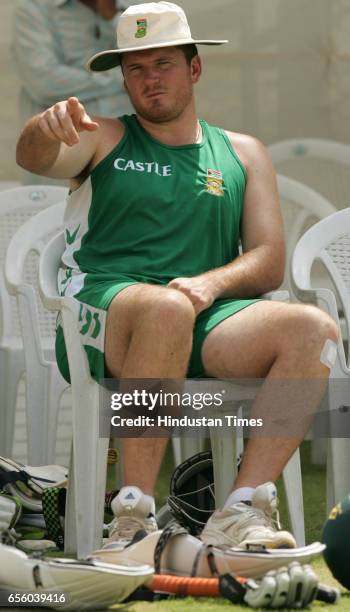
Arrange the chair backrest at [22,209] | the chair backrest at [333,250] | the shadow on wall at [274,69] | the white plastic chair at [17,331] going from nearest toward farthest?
the chair backrest at [333,250] → the white plastic chair at [17,331] → the chair backrest at [22,209] → the shadow on wall at [274,69]

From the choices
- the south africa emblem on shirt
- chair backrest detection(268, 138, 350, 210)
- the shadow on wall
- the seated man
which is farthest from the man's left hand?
the shadow on wall

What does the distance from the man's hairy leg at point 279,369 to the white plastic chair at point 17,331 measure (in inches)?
47.3

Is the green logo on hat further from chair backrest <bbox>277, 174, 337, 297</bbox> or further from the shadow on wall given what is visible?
the shadow on wall

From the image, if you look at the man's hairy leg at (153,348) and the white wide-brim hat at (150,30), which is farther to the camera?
the white wide-brim hat at (150,30)

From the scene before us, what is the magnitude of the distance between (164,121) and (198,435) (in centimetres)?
92

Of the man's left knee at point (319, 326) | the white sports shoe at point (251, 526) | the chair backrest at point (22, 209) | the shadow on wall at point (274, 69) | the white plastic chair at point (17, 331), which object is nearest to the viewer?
the white sports shoe at point (251, 526)

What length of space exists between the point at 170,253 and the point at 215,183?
0.27 m

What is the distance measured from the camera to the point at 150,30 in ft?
12.8

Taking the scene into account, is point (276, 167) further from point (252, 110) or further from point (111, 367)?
point (111, 367)

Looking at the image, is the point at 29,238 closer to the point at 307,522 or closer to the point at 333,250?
the point at 333,250

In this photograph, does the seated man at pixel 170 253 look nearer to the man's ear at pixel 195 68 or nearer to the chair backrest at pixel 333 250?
the man's ear at pixel 195 68

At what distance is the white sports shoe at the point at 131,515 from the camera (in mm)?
3240

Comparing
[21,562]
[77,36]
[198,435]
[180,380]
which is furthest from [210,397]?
[77,36]

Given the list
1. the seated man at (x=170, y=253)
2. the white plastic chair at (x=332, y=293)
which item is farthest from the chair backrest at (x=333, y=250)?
the seated man at (x=170, y=253)
